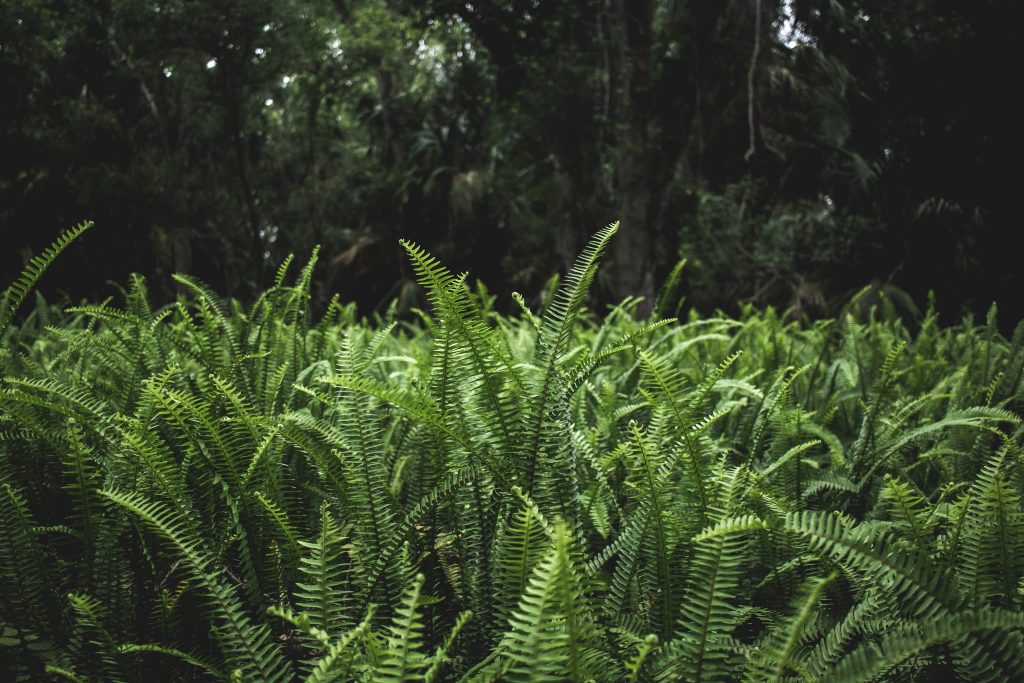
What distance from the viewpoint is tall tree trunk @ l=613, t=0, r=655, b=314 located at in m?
4.59

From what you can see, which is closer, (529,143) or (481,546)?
(481,546)

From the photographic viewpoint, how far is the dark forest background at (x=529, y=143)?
3.82 meters

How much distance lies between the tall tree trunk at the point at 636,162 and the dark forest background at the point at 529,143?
0.02 m

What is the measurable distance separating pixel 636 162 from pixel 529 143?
171 inches

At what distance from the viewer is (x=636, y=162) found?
4.61 metres

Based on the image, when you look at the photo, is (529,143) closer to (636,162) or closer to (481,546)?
(636,162)

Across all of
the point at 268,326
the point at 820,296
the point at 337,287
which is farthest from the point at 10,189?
the point at 820,296

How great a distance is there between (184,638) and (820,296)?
7.18m

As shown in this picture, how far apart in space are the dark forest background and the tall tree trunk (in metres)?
0.02

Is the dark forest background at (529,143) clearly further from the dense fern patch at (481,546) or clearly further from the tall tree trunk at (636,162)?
the dense fern patch at (481,546)

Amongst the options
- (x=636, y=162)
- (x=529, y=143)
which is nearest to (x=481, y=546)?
(x=636, y=162)

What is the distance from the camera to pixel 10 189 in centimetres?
416

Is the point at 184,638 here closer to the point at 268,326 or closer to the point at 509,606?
the point at 509,606

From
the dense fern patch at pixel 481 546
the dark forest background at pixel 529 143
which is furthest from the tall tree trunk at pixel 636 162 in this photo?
the dense fern patch at pixel 481 546
